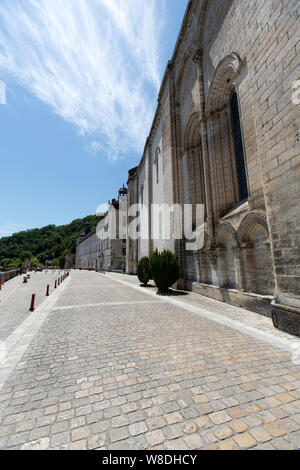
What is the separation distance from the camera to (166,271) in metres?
11.4

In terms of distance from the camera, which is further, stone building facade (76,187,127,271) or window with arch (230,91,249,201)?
stone building facade (76,187,127,271)

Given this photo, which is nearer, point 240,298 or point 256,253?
point 256,253

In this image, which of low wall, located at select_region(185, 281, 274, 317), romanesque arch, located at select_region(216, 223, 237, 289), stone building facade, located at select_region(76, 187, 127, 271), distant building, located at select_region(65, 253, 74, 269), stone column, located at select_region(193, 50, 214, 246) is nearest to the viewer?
low wall, located at select_region(185, 281, 274, 317)

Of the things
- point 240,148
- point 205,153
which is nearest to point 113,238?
point 205,153

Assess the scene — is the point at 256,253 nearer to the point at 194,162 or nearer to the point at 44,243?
the point at 194,162

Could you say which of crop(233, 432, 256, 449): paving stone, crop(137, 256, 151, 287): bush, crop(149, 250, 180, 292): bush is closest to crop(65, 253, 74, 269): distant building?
crop(137, 256, 151, 287): bush

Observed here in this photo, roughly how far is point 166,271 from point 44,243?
111575mm

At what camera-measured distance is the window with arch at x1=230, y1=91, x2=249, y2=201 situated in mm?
9023

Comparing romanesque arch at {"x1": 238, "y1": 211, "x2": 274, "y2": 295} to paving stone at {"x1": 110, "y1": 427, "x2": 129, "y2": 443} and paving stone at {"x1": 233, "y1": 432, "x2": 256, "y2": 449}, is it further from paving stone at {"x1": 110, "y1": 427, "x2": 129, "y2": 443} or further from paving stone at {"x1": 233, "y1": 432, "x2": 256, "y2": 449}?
paving stone at {"x1": 110, "y1": 427, "x2": 129, "y2": 443}

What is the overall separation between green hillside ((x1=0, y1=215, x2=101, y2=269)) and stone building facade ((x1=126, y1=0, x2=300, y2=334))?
79892 mm

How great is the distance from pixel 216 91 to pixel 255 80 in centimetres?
486

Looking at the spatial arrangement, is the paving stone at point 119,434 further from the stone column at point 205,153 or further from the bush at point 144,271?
the bush at point 144,271

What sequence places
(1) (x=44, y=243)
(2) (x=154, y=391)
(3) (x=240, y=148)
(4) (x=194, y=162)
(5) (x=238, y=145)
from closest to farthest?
(2) (x=154, y=391), (3) (x=240, y=148), (5) (x=238, y=145), (4) (x=194, y=162), (1) (x=44, y=243)
